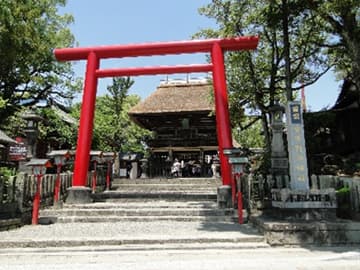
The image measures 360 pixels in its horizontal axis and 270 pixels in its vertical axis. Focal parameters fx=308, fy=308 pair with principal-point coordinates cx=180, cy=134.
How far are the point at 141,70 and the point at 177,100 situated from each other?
24.8ft

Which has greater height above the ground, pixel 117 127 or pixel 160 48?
pixel 160 48

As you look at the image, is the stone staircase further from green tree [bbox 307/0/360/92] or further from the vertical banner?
green tree [bbox 307/0/360/92]

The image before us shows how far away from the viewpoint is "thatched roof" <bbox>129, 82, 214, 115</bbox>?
1714cm

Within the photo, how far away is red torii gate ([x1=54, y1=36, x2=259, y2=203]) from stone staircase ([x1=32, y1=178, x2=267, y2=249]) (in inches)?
48.2

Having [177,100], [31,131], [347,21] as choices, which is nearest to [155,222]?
[31,131]

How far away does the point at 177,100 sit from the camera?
61.4 feet

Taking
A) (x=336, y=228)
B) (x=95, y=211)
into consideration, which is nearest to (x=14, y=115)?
(x=95, y=211)

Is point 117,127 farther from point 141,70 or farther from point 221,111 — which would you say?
point 221,111

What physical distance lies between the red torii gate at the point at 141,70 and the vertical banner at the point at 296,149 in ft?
9.47

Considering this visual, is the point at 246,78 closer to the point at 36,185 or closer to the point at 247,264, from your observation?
the point at 36,185

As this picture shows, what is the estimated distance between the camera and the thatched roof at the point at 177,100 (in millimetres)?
17141

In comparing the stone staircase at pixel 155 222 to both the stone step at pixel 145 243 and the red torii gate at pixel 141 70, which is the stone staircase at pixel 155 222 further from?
the red torii gate at pixel 141 70

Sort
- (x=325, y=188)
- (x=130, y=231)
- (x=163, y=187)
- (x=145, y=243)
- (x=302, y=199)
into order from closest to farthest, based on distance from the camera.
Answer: (x=145, y=243)
(x=302, y=199)
(x=130, y=231)
(x=325, y=188)
(x=163, y=187)

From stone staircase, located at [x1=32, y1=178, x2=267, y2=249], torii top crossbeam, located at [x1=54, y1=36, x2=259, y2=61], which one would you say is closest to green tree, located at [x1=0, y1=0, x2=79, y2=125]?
torii top crossbeam, located at [x1=54, y1=36, x2=259, y2=61]
